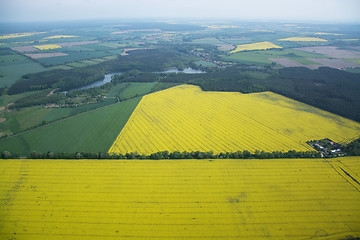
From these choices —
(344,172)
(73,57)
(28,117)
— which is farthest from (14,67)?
(344,172)

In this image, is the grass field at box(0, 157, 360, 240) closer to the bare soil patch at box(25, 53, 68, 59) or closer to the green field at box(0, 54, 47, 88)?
the green field at box(0, 54, 47, 88)

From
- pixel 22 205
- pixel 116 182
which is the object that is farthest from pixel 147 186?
pixel 22 205

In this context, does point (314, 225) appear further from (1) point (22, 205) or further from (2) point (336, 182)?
(1) point (22, 205)

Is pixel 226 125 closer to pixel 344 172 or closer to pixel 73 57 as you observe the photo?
pixel 344 172

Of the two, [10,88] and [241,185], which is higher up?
[10,88]

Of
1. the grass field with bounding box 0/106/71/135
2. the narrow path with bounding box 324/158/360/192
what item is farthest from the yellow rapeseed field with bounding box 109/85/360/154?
the grass field with bounding box 0/106/71/135
